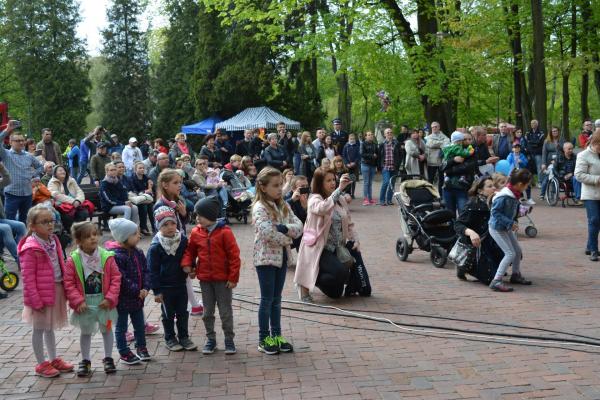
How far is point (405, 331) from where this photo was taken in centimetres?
714

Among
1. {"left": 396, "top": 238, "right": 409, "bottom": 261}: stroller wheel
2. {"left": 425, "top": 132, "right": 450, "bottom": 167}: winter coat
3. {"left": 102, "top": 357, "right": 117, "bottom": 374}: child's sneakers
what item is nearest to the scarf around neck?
{"left": 102, "top": 357, "right": 117, "bottom": 374}: child's sneakers

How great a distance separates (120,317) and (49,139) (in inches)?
520

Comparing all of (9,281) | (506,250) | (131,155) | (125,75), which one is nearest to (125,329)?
(9,281)

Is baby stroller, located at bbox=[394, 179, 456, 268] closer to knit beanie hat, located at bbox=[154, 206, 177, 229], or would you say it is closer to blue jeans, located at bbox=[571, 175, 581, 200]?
knit beanie hat, located at bbox=[154, 206, 177, 229]

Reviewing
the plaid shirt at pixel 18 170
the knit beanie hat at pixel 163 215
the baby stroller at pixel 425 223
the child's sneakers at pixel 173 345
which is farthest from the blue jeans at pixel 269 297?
the plaid shirt at pixel 18 170

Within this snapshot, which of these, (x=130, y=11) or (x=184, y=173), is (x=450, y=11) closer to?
(x=184, y=173)

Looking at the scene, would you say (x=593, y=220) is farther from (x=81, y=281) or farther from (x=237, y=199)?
(x=237, y=199)

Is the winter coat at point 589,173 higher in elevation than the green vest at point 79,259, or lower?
higher

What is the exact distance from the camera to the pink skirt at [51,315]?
5961 mm

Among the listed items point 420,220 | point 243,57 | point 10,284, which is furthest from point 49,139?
point 243,57

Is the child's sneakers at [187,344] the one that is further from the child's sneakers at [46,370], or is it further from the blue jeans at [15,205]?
the blue jeans at [15,205]

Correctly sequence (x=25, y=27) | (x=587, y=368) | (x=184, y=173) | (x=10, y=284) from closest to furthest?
1. (x=587, y=368)
2. (x=10, y=284)
3. (x=184, y=173)
4. (x=25, y=27)

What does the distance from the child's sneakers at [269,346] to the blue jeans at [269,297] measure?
0.21 feet

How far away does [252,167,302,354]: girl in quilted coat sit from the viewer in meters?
6.48
